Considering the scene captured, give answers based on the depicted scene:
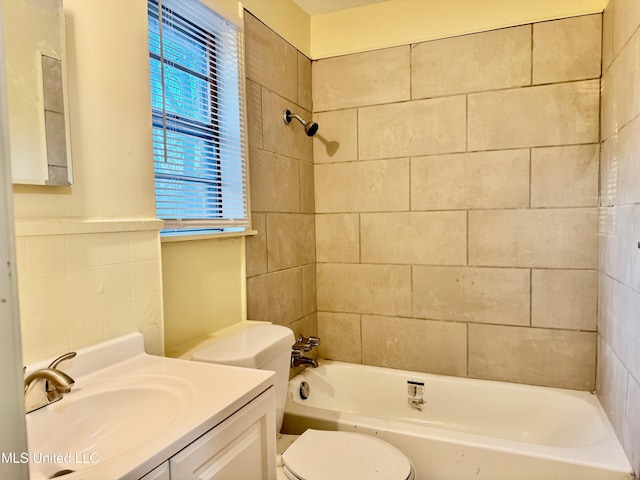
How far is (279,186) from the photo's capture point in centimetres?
232

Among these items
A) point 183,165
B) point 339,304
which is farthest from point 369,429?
point 183,165

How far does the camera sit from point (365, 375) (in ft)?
8.40

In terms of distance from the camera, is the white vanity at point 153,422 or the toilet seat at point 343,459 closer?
the white vanity at point 153,422

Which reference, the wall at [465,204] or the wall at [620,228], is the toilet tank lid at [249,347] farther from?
the wall at [620,228]

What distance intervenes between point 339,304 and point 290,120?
118 centimetres

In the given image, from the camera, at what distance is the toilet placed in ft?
4.86

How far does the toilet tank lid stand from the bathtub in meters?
0.56

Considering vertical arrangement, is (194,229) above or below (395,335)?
above

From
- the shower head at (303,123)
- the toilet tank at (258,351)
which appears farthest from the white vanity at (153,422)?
the shower head at (303,123)

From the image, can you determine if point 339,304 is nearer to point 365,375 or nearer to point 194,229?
point 365,375

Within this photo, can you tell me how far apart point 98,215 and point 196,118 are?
677 millimetres

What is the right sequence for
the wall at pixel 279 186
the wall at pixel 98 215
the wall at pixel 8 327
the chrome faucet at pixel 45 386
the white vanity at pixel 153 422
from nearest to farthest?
the wall at pixel 8 327
the white vanity at pixel 153 422
the chrome faucet at pixel 45 386
the wall at pixel 98 215
the wall at pixel 279 186

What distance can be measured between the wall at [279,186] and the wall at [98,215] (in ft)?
2.36

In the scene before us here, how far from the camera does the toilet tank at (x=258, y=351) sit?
1.46 m
